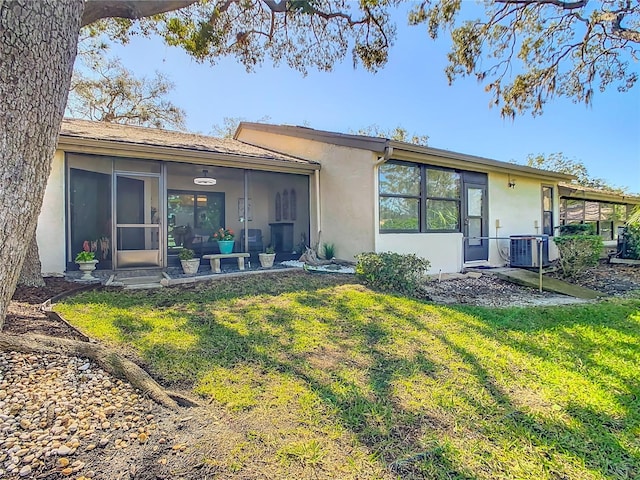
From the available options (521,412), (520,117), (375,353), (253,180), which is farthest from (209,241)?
(520,117)

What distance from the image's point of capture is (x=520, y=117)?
12406mm

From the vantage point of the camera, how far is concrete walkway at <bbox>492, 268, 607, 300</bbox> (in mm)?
6851

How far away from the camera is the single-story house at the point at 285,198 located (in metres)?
6.99

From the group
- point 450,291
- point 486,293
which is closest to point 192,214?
point 450,291

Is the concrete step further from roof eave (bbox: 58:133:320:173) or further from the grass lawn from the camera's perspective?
roof eave (bbox: 58:133:320:173)

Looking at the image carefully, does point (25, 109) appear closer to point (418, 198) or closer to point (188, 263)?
point (188, 263)

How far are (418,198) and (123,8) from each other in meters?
6.47

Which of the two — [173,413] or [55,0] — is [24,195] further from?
[173,413]

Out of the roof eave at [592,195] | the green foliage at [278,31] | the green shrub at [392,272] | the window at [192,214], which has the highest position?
the green foliage at [278,31]

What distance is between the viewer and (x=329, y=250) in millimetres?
8914

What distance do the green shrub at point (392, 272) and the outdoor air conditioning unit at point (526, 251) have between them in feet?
13.0

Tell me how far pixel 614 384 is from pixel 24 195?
4585mm

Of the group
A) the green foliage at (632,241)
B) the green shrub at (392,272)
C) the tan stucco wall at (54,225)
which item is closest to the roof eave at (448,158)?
the green shrub at (392,272)

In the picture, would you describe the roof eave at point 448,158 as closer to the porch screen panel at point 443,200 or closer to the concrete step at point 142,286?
the porch screen panel at point 443,200
